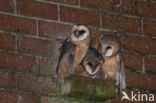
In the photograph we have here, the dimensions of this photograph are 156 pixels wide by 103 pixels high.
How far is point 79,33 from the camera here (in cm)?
346

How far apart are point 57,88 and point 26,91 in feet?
0.56

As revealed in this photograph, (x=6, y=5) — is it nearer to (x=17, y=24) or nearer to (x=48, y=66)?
(x=17, y=24)

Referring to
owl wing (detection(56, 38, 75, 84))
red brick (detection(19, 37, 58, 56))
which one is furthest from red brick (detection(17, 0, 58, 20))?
owl wing (detection(56, 38, 75, 84))

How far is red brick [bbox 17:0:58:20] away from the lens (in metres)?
3.59

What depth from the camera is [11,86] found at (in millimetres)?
3422

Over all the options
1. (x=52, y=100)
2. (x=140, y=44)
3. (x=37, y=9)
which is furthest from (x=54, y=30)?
(x=140, y=44)

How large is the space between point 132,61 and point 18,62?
0.66 metres

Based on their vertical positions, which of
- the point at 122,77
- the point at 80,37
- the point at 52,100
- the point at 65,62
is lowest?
the point at 52,100

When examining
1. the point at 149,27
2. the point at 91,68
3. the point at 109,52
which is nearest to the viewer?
the point at 91,68

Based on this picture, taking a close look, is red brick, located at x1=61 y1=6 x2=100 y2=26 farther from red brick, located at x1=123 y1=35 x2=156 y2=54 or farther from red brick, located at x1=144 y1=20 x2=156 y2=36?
red brick, located at x1=144 y1=20 x2=156 y2=36

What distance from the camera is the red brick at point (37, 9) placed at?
11.8 ft

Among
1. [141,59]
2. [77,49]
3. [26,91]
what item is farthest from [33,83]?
[141,59]

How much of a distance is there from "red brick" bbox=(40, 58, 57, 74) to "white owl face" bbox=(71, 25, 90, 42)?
183 millimetres

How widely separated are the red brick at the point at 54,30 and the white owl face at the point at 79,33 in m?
0.12
